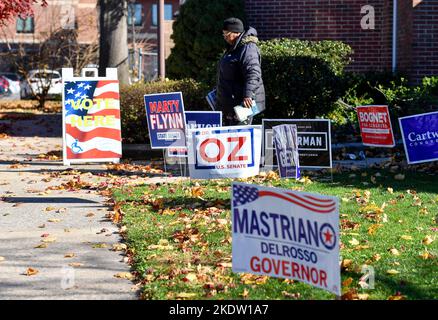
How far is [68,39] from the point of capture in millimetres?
33969

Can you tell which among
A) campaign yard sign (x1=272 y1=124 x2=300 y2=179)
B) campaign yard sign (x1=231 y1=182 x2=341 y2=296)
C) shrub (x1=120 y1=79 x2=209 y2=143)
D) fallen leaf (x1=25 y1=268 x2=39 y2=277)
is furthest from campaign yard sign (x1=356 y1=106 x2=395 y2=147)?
campaign yard sign (x1=231 y1=182 x2=341 y2=296)

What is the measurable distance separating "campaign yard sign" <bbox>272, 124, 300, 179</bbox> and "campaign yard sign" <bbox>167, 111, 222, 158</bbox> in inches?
40.2

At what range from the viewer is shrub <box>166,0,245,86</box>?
57.5ft

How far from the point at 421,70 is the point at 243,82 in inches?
293

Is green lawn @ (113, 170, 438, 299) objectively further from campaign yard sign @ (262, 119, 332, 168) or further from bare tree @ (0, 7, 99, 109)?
bare tree @ (0, 7, 99, 109)

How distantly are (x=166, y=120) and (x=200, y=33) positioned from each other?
21.8 ft

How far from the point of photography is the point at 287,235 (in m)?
5.38

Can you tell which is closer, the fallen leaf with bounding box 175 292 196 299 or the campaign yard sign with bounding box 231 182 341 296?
the campaign yard sign with bounding box 231 182 341 296

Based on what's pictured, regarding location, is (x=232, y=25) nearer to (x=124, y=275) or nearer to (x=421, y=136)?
(x=421, y=136)

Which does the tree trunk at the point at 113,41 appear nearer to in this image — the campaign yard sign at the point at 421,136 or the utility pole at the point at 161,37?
the utility pole at the point at 161,37

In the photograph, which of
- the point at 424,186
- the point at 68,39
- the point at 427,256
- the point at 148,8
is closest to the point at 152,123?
the point at 424,186

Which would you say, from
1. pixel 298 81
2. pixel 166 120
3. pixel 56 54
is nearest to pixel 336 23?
pixel 298 81

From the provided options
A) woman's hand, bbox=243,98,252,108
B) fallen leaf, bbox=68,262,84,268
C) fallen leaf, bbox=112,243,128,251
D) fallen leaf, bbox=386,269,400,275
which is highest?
woman's hand, bbox=243,98,252,108

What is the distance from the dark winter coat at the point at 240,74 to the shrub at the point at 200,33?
20.4 ft
